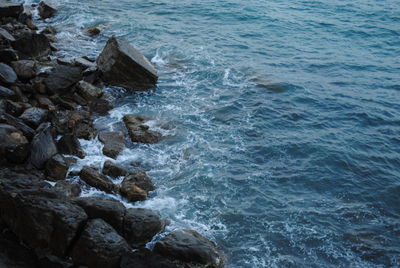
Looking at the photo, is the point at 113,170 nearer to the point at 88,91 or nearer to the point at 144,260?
the point at 144,260

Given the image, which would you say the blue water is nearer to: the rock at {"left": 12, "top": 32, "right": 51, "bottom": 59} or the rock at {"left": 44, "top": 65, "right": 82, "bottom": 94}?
the rock at {"left": 44, "top": 65, "right": 82, "bottom": 94}

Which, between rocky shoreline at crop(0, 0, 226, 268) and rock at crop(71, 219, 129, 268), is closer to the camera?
rock at crop(71, 219, 129, 268)

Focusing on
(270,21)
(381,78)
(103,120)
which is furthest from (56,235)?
(270,21)

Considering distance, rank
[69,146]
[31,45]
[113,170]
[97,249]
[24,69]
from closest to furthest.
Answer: [97,249] → [113,170] → [69,146] → [24,69] → [31,45]

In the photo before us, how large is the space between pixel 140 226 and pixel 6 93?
7.71m

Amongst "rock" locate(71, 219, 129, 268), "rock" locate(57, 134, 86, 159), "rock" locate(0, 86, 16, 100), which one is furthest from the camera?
"rock" locate(0, 86, 16, 100)

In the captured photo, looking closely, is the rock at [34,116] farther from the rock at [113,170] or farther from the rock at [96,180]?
the rock at [113,170]

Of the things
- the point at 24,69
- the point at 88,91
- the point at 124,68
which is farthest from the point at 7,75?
the point at 124,68

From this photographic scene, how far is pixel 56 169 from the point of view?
12188 mm

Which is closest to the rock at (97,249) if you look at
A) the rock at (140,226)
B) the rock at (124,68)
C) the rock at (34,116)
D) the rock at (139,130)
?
the rock at (140,226)

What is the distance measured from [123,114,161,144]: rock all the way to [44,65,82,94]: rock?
281 centimetres

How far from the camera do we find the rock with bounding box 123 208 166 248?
33.8ft

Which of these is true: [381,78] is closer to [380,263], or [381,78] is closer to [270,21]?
[270,21]

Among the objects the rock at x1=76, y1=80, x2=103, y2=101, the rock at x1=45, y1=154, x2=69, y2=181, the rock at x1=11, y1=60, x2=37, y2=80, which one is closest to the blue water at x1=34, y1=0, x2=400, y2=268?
the rock at x1=76, y1=80, x2=103, y2=101
